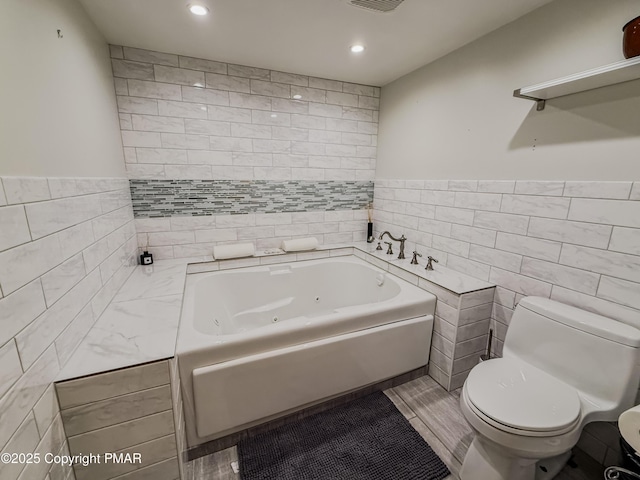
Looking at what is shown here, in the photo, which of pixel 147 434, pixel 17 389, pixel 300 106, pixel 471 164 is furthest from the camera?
pixel 300 106

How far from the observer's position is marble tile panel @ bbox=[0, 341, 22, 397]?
72 centimetres

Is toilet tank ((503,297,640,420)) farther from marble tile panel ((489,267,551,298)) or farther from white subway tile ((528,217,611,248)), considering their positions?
white subway tile ((528,217,611,248))

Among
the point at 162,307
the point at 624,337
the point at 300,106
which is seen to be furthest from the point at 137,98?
the point at 624,337

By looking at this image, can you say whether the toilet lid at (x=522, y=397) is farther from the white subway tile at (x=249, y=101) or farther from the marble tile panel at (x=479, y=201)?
the white subway tile at (x=249, y=101)

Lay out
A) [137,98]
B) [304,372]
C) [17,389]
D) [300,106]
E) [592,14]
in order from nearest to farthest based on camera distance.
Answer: [17,389]
[592,14]
[304,372]
[137,98]
[300,106]

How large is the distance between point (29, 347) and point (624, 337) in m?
2.25

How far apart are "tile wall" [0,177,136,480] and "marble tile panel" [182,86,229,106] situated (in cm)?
120

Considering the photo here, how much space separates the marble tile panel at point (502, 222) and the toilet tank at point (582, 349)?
440 millimetres

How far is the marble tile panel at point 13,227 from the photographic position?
0.76m

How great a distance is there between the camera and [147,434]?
1.10 metres

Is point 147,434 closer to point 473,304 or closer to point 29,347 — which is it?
point 29,347

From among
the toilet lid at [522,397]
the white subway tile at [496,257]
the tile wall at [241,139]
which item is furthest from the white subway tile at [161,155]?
the toilet lid at [522,397]

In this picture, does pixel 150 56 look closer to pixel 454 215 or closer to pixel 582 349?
pixel 454 215

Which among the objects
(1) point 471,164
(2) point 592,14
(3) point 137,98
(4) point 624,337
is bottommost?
(4) point 624,337
